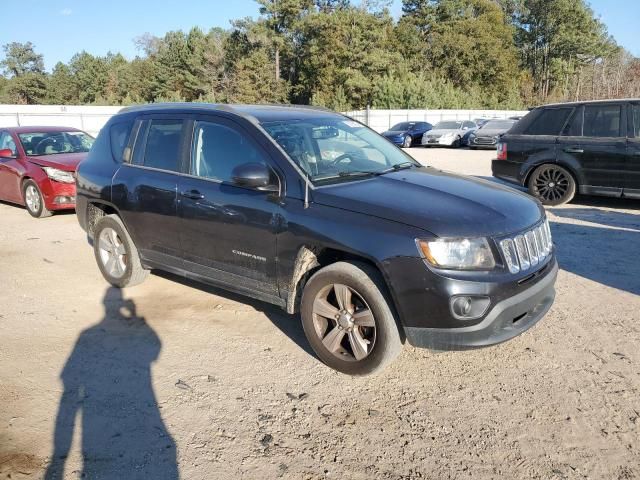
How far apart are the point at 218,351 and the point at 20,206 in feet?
28.2

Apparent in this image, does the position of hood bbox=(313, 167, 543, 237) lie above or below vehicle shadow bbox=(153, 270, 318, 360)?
above

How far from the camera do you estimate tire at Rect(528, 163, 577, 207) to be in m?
9.15

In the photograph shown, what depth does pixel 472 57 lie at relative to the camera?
6544 centimetres

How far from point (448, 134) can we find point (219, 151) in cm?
2324

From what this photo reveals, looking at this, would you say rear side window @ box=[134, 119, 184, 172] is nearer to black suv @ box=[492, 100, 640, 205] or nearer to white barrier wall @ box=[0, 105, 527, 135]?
black suv @ box=[492, 100, 640, 205]

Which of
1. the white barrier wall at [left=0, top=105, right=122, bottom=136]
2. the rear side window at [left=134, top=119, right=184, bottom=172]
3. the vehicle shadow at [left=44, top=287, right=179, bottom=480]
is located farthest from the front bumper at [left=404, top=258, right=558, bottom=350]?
the white barrier wall at [left=0, top=105, right=122, bottom=136]

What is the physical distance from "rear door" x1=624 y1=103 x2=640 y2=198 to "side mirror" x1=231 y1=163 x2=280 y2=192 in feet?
22.3

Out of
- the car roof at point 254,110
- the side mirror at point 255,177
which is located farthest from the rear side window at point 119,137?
the side mirror at point 255,177

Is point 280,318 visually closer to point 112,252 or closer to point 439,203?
point 439,203

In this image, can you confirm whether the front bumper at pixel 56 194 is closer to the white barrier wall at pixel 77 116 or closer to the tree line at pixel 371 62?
the white barrier wall at pixel 77 116

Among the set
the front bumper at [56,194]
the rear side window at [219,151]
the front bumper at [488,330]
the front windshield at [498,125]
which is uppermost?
the front windshield at [498,125]

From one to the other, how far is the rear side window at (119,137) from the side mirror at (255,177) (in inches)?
78.0

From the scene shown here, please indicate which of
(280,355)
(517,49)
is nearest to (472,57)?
(517,49)

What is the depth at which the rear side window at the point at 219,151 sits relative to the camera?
426 cm
